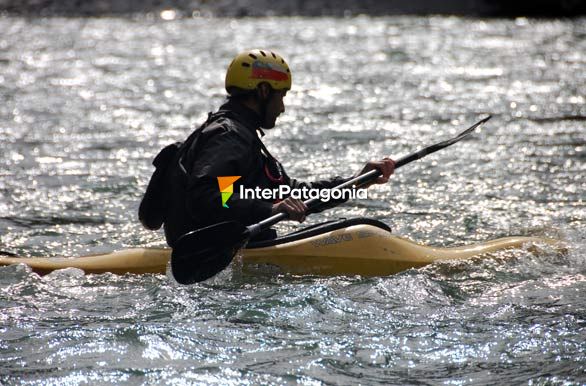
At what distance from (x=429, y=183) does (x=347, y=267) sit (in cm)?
402

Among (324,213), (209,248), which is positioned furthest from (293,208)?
(324,213)

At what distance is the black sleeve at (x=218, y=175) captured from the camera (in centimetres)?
630

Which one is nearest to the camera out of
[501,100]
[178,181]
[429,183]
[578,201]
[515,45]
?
[178,181]

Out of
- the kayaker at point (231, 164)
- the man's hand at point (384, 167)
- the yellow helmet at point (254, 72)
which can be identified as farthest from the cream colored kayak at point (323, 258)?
the yellow helmet at point (254, 72)

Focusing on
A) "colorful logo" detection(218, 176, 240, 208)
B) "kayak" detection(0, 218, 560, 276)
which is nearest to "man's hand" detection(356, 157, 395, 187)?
"kayak" detection(0, 218, 560, 276)

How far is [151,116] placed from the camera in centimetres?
1469

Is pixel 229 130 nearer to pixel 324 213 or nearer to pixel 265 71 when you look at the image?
pixel 265 71

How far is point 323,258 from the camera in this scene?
6656 millimetres

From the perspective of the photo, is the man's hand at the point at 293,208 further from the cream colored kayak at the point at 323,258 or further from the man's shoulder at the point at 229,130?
the man's shoulder at the point at 229,130

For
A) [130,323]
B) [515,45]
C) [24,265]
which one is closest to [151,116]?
[24,265]

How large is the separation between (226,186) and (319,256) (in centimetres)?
80

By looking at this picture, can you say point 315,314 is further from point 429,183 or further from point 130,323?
point 429,183

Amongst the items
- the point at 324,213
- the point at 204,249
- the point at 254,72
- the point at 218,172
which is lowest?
the point at 324,213

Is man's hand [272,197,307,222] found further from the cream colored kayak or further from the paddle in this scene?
the cream colored kayak
